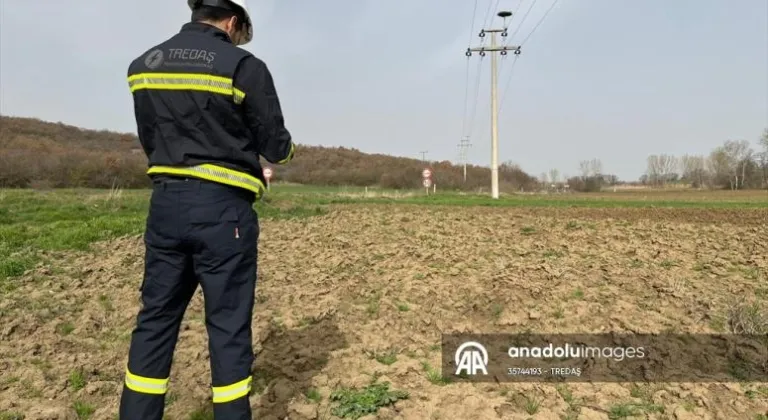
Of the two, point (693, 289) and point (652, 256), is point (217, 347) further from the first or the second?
point (652, 256)

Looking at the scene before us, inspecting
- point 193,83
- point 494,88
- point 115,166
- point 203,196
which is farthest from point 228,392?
point 115,166

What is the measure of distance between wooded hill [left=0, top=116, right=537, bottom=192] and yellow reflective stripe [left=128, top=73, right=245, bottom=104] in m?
33.4

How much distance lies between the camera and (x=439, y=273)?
6.22 metres

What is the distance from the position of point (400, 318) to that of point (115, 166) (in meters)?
55.0

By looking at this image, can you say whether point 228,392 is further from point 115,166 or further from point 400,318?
point 115,166

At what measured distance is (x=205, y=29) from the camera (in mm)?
2445

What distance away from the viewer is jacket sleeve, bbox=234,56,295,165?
234 cm

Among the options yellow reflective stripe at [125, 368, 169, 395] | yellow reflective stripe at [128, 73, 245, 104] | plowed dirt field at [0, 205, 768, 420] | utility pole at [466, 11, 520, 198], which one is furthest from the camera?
utility pole at [466, 11, 520, 198]

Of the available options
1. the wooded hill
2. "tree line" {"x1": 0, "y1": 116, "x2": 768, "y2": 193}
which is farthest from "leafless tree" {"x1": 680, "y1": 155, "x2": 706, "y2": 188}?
the wooded hill

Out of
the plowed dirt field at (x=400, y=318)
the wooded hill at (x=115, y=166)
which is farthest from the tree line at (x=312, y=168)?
the plowed dirt field at (x=400, y=318)

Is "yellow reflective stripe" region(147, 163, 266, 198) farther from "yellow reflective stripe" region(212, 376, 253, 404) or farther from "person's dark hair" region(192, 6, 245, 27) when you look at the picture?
"yellow reflective stripe" region(212, 376, 253, 404)

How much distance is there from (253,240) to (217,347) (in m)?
0.52

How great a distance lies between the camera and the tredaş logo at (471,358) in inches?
146

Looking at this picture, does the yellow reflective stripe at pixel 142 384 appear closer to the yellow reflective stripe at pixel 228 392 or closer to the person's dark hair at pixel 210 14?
the yellow reflective stripe at pixel 228 392
